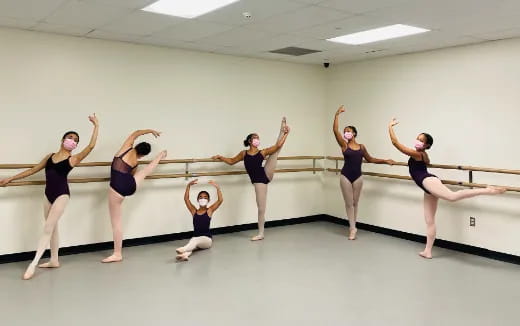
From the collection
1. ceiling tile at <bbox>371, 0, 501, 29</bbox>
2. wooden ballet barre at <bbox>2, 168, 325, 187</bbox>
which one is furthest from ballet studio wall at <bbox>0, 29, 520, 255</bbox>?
ceiling tile at <bbox>371, 0, 501, 29</bbox>

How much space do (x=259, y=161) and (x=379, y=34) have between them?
2.08 meters

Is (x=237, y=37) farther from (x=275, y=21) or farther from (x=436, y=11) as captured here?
(x=436, y=11)

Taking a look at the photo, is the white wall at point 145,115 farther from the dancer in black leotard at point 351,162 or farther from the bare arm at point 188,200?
the dancer in black leotard at point 351,162

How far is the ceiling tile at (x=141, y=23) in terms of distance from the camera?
403 cm

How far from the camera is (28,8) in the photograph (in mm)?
3770

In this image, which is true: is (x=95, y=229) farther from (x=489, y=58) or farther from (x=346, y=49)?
(x=489, y=58)

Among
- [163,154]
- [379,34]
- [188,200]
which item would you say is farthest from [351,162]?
[163,154]

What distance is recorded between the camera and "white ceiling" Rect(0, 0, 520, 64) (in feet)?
11.9

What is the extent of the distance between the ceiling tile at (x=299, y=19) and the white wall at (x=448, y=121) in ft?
6.64

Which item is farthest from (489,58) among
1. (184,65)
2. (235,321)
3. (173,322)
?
(173,322)

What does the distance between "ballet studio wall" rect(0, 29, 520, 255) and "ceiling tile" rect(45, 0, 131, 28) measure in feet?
2.27

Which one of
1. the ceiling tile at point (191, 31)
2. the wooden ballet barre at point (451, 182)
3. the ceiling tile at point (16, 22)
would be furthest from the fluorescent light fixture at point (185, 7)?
the wooden ballet barre at point (451, 182)

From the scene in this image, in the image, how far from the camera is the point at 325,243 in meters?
5.61

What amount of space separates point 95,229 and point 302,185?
3133 millimetres
